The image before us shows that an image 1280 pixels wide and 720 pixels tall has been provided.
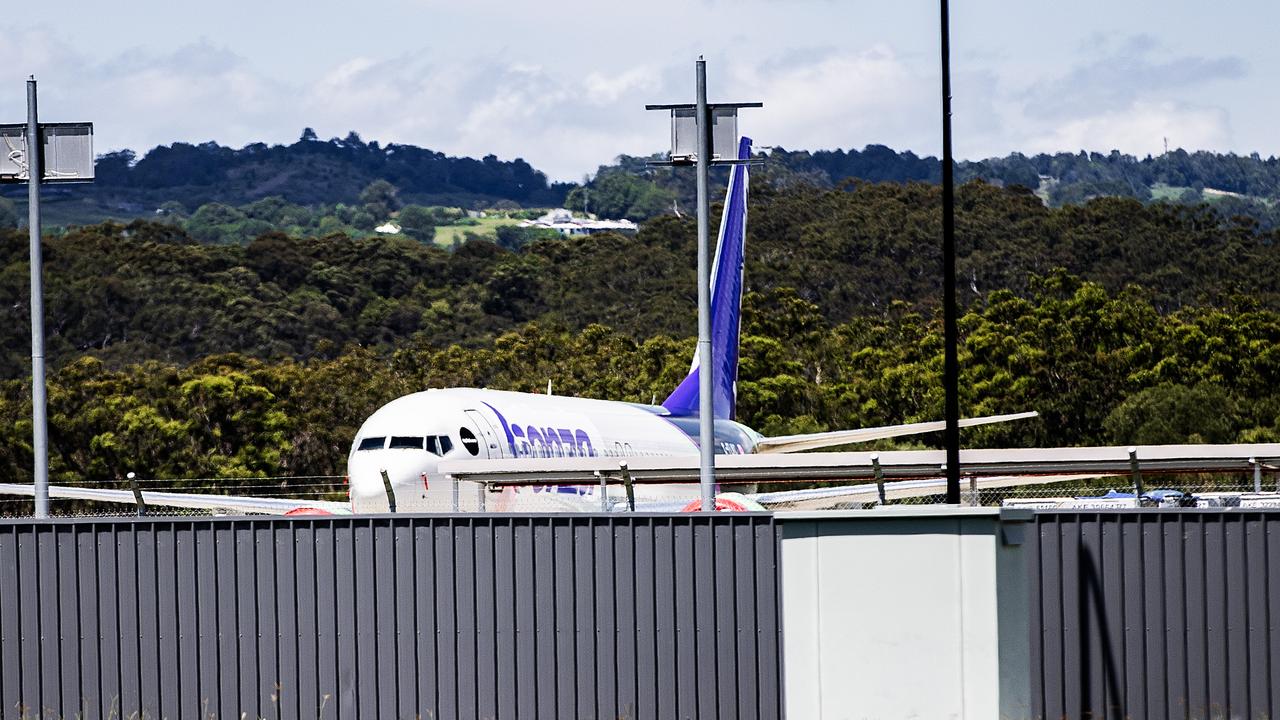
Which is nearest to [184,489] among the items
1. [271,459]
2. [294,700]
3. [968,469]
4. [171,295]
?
[271,459]

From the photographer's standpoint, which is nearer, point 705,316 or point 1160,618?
point 1160,618

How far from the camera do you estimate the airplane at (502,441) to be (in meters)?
28.3

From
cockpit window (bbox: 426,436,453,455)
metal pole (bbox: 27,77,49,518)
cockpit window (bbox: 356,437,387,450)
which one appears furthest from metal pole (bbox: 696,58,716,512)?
cockpit window (bbox: 356,437,387,450)

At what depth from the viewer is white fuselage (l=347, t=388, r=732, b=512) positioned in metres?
28.3

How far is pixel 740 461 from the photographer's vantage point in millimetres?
29531

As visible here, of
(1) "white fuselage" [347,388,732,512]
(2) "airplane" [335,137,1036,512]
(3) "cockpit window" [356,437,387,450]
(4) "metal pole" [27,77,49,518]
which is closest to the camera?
(4) "metal pole" [27,77,49,518]

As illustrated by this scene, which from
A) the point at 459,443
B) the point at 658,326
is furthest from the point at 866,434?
the point at 658,326

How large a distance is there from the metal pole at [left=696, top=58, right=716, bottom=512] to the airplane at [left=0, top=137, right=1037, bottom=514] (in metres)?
1.10

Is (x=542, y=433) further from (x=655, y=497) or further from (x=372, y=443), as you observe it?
(x=655, y=497)

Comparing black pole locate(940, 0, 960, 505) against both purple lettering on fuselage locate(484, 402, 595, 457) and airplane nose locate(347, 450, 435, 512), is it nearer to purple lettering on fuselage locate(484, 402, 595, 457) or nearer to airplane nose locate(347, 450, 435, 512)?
airplane nose locate(347, 450, 435, 512)

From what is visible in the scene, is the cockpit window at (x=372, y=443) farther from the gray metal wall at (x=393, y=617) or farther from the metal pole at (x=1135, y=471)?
the gray metal wall at (x=393, y=617)

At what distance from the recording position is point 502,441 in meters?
30.7

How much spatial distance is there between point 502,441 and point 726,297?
14927 mm

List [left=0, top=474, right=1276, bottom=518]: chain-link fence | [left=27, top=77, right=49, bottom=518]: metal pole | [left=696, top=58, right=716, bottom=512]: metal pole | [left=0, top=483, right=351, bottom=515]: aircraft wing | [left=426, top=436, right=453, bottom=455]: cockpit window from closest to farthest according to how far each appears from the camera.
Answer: [left=27, top=77, right=49, bottom=518]: metal pole < [left=696, top=58, right=716, bottom=512]: metal pole < [left=0, top=483, right=351, bottom=515]: aircraft wing < [left=0, top=474, right=1276, bottom=518]: chain-link fence < [left=426, top=436, right=453, bottom=455]: cockpit window
